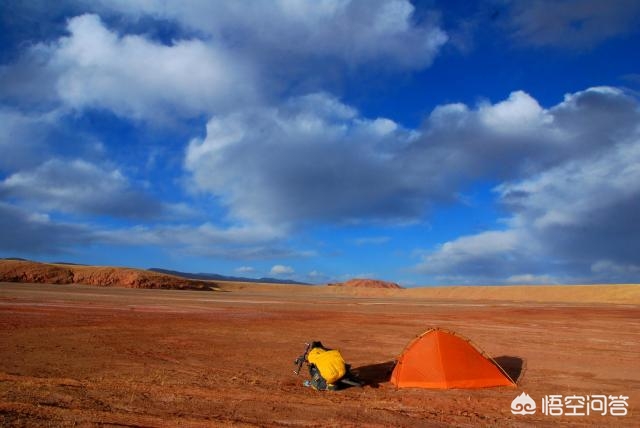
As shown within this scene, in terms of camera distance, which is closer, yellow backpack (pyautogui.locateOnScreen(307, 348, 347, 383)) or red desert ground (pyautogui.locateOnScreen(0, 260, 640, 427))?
red desert ground (pyautogui.locateOnScreen(0, 260, 640, 427))

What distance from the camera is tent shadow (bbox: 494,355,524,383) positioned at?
13.2m

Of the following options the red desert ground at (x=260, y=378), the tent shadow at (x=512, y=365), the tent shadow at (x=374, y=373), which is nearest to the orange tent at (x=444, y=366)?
the red desert ground at (x=260, y=378)

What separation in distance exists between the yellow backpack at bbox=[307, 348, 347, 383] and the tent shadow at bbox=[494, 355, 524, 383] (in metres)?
4.66

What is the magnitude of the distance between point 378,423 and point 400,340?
11.5 m

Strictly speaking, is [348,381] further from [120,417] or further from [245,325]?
[245,325]

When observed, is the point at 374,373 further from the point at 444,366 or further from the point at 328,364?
the point at 328,364

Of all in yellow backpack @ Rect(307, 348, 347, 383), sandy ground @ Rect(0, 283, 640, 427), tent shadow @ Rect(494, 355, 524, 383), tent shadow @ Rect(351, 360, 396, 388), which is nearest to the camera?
sandy ground @ Rect(0, 283, 640, 427)

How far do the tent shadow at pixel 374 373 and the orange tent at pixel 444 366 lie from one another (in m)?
0.50

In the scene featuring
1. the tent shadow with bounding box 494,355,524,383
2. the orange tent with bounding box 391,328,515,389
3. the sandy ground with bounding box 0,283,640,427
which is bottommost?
the sandy ground with bounding box 0,283,640,427

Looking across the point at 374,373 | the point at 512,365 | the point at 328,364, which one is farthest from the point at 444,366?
the point at 512,365

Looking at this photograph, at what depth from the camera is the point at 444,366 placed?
11.5 meters

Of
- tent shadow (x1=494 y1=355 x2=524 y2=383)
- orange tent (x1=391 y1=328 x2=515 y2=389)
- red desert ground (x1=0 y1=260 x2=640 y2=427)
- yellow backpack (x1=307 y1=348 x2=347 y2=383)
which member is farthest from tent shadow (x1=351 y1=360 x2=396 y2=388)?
tent shadow (x1=494 y1=355 x2=524 y2=383)

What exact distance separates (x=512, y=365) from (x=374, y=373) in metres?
4.33

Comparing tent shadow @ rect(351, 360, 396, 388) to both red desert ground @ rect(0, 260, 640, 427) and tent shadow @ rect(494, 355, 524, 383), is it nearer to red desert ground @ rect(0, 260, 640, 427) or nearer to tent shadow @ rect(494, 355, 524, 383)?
red desert ground @ rect(0, 260, 640, 427)
